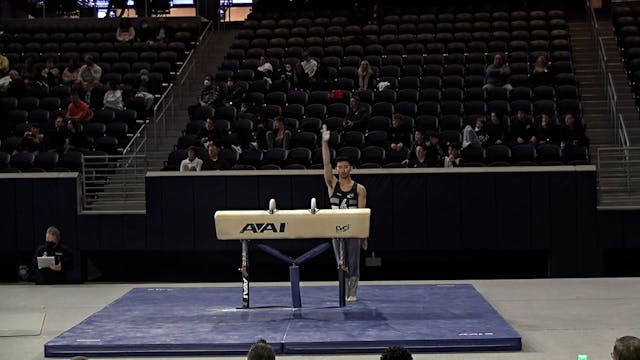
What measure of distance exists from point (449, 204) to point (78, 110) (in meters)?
7.81

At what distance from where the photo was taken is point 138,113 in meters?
19.2

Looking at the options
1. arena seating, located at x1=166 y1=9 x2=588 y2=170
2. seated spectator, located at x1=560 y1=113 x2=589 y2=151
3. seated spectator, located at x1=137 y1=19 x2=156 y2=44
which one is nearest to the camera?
seated spectator, located at x1=560 y1=113 x2=589 y2=151

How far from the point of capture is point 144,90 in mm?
20125

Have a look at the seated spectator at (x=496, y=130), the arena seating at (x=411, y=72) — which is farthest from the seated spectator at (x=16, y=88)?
the seated spectator at (x=496, y=130)

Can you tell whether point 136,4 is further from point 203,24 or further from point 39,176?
point 39,176

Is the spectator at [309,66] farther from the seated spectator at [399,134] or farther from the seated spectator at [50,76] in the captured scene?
the seated spectator at [50,76]

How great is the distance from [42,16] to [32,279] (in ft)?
44.9

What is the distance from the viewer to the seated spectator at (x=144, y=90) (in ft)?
64.0

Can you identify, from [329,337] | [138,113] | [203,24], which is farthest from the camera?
[203,24]

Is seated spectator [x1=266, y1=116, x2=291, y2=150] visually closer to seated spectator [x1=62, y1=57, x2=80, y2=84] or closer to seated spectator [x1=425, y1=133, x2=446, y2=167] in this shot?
seated spectator [x1=425, y1=133, x2=446, y2=167]

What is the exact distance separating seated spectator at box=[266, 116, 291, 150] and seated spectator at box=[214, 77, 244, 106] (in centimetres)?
228

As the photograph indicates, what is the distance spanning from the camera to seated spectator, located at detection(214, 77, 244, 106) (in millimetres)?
19053

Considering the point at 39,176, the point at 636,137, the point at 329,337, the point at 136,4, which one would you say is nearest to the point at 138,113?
the point at 39,176

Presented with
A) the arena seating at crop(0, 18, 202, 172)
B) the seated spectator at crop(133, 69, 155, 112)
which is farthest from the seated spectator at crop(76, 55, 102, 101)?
the seated spectator at crop(133, 69, 155, 112)
